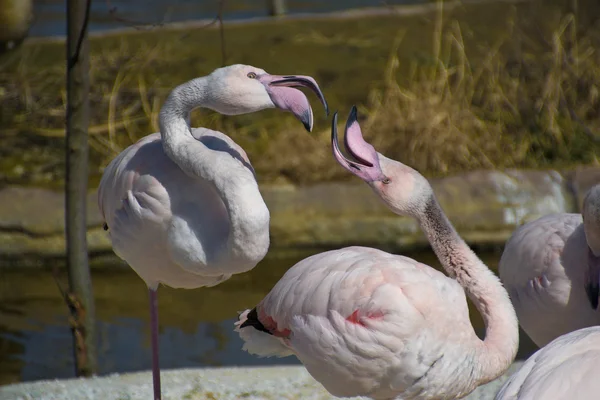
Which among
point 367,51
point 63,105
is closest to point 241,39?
point 367,51

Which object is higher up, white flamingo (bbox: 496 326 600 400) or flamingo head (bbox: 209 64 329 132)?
flamingo head (bbox: 209 64 329 132)

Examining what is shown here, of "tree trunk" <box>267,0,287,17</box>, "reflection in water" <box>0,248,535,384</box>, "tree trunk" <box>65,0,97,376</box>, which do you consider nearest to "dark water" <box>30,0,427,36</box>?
"tree trunk" <box>267,0,287,17</box>

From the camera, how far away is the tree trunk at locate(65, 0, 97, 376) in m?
4.20

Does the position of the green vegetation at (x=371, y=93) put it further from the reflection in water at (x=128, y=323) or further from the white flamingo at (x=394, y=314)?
the white flamingo at (x=394, y=314)

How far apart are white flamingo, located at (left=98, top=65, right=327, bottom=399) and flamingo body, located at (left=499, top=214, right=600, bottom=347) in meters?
1.25

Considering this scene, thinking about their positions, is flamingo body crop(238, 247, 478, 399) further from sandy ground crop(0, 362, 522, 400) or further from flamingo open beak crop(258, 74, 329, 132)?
sandy ground crop(0, 362, 522, 400)

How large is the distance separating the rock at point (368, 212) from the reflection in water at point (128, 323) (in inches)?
6.0

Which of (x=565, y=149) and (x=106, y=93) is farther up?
(x=565, y=149)

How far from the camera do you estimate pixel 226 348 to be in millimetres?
5262

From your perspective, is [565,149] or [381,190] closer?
[381,190]

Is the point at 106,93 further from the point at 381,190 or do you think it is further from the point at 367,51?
the point at 381,190

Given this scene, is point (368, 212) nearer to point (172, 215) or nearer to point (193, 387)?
point (193, 387)

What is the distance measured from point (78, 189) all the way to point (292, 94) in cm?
149

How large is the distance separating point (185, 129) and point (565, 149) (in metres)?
4.05
